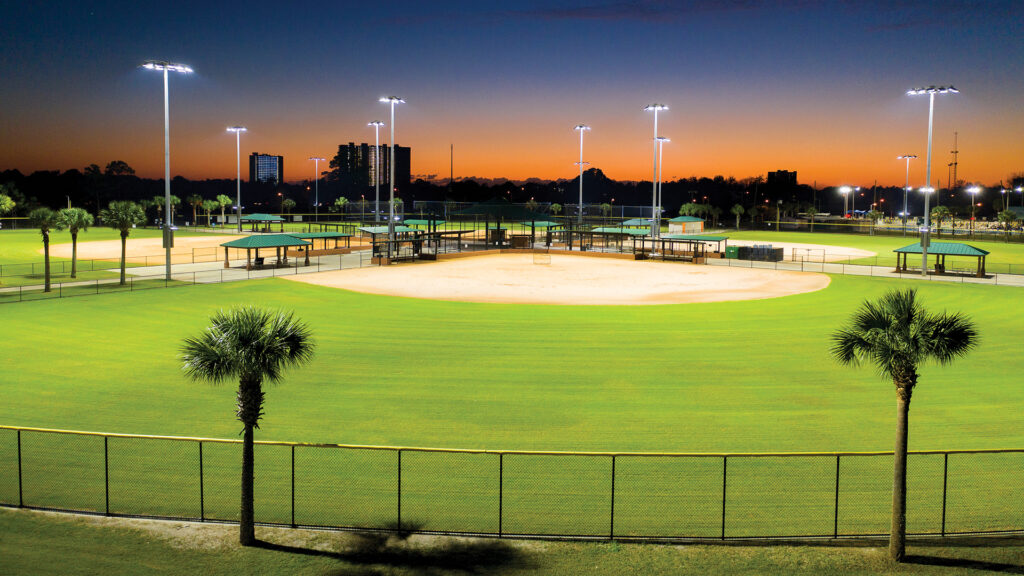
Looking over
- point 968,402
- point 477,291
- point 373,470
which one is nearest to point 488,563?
point 373,470

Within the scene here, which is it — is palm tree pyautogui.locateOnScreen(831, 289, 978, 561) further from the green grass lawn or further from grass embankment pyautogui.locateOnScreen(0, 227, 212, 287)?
grass embankment pyautogui.locateOnScreen(0, 227, 212, 287)

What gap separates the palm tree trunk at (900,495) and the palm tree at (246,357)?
36.0 ft

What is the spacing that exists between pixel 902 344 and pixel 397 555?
9494 mm

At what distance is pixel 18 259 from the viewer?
6512 centimetres

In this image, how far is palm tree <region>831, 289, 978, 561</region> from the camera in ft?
41.9

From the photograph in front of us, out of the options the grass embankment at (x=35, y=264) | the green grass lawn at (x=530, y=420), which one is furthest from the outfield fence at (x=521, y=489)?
the grass embankment at (x=35, y=264)

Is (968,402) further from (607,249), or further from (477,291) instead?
(607,249)

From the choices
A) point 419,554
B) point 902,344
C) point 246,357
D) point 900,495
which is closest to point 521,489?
point 419,554

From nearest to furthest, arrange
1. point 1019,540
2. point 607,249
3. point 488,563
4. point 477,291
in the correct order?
point 488,563 < point 1019,540 < point 477,291 < point 607,249

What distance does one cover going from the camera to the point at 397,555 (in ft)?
41.2

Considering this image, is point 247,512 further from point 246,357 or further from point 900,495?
point 900,495

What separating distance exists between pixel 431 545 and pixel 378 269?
50.0m

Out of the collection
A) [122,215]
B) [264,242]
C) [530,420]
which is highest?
[122,215]

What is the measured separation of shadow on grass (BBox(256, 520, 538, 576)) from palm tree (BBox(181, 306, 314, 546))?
3.32 feet
